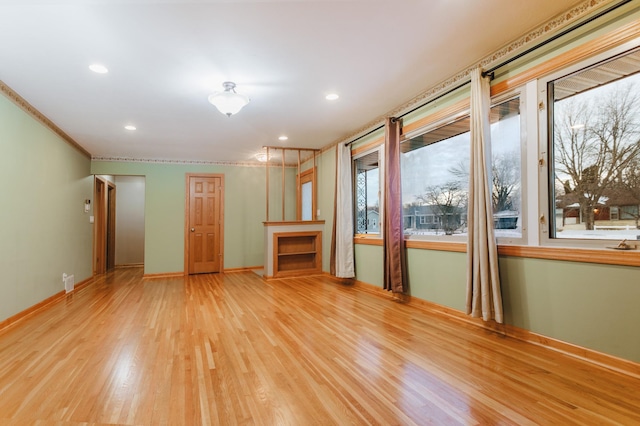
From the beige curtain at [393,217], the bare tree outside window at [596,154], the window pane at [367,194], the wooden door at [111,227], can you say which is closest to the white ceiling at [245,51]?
the beige curtain at [393,217]

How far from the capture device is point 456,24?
2381mm

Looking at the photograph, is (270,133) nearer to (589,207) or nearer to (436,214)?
(436,214)

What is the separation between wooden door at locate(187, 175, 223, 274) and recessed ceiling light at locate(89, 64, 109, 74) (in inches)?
159

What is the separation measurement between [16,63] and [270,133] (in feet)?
10.0

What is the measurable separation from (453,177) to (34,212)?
5069mm

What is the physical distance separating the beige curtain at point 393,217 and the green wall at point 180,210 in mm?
3942

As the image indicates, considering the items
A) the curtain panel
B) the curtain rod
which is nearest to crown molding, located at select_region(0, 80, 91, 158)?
the curtain panel

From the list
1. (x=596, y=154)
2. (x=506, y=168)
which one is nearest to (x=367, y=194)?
(x=506, y=168)

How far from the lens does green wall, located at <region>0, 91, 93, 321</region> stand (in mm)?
3312

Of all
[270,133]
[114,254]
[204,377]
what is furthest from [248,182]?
[204,377]

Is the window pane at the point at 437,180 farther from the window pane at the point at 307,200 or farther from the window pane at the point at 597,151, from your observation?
the window pane at the point at 307,200

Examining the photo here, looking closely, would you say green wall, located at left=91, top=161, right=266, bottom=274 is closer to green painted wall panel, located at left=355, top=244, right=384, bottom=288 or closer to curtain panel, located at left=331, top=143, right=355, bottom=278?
curtain panel, located at left=331, top=143, right=355, bottom=278

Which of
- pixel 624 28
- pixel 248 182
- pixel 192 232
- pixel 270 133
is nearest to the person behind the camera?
pixel 624 28

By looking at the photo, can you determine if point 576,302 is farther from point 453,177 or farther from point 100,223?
point 100,223
